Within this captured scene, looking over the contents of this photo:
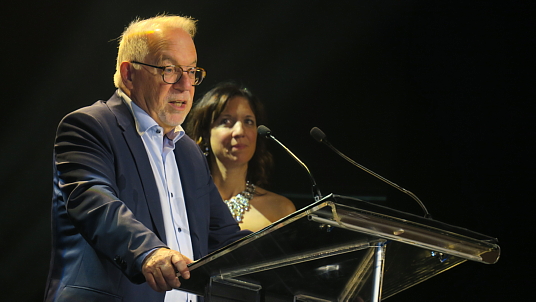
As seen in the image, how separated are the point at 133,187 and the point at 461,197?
2165mm

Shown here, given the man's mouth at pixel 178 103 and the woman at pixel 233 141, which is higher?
the woman at pixel 233 141

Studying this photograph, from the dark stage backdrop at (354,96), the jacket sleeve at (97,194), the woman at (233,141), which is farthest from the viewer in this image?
the woman at (233,141)

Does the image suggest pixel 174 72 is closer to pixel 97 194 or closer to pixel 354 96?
pixel 97 194

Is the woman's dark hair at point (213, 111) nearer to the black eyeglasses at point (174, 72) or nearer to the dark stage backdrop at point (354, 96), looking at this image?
the dark stage backdrop at point (354, 96)

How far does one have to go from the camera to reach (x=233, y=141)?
10.8 ft

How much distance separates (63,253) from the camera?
1.56 m

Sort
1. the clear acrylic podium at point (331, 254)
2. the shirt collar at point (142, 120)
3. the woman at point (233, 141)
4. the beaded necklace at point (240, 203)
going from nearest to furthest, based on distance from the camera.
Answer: the clear acrylic podium at point (331, 254)
the shirt collar at point (142, 120)
the beaded necklace at point (240, 203)
the woman at point (233, 141)

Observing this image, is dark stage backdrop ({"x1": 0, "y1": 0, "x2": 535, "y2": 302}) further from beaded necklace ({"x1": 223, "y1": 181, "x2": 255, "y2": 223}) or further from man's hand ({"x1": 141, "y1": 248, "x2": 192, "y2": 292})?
man's hand ({"x1": 141, "y1": 248, "x2": 192, "y2": 292})

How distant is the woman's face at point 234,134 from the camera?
3309mm

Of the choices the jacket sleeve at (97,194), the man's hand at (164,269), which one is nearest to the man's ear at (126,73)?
the jacket sleeve at (97,194)

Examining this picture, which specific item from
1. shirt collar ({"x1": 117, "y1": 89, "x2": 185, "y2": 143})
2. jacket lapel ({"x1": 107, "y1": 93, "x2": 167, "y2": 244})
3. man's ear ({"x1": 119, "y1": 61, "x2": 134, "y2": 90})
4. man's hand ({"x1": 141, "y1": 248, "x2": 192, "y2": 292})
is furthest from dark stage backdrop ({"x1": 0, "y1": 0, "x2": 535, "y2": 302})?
man's hand ({"x1": 141, "y1": 248, "x2": 192, "y2": 292})

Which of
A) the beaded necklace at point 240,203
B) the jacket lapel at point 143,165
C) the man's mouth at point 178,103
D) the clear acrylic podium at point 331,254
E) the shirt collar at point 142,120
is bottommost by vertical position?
the clear acrylic podium at point 331,254

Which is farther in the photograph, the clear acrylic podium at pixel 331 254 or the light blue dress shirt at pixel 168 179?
the light blue dress shirt at pixel 168 179

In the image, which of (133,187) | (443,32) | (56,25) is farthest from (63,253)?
(443,32)
